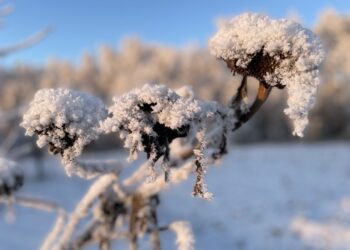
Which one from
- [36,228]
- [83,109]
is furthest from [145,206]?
[36,228]

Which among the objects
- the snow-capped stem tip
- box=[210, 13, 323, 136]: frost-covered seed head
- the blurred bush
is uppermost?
the blurred bush

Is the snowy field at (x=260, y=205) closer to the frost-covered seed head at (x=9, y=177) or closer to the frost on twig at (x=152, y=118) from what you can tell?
the frost-covered seed head at (x=9, y=177)

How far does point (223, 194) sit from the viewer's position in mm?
24391

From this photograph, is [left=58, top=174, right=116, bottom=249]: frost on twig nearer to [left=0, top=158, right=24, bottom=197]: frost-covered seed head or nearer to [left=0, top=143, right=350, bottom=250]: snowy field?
[left=0, top=158, right=24, bottom=197]: frost-covered seed head

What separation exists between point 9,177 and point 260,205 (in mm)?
20199

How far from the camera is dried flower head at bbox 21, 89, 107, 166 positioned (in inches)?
33.3

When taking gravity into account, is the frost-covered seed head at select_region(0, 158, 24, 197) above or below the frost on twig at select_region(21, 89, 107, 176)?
above

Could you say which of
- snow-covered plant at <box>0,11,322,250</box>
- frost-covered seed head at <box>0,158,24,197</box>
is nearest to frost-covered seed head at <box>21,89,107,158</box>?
snow-covered plant at <box>0,11,322,250</box>

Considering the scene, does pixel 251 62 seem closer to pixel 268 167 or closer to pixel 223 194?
pixel 223 194

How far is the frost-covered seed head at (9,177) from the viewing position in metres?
1.31

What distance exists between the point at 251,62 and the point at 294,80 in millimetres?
82

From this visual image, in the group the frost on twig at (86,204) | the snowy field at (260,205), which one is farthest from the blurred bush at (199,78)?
the frost on twig at (86,204)

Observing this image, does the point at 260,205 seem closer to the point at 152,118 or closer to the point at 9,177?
the point at 9,177

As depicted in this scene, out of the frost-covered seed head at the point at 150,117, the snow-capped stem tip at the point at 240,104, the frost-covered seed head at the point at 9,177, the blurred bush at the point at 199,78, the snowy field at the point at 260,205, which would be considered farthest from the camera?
the blurred bush at the point at 199,78
